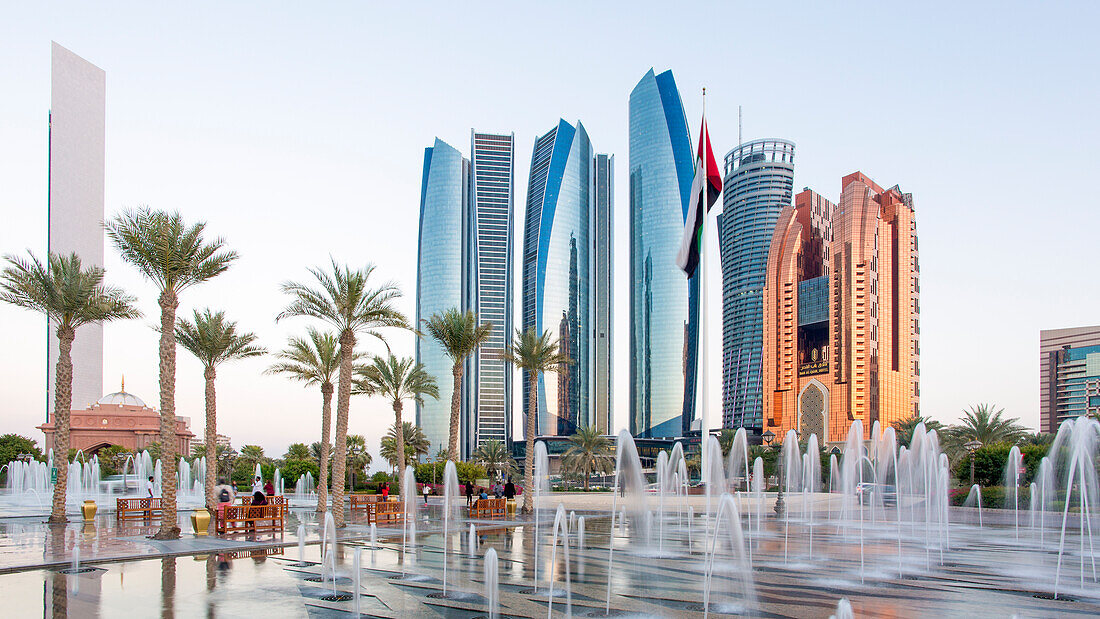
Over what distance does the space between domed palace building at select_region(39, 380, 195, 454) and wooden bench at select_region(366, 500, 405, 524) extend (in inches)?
2509

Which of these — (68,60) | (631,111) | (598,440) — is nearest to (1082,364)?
(631,111)

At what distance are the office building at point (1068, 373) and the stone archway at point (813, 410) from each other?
46.6 m

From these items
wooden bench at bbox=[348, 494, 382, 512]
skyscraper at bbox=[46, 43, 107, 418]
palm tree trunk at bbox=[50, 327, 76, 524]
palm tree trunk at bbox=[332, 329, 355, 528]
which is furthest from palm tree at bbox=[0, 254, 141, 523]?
skyscraper at bbox=[46, 43, 107, 418]

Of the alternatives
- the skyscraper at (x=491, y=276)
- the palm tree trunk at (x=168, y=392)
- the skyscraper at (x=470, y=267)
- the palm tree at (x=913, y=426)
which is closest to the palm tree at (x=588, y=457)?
the palm tree at (x=913, y=426)

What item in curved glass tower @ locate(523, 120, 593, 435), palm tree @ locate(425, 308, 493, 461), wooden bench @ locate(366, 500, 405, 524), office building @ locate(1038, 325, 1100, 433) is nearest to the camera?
wooden bench @ locate(366, 500, 405, 524)

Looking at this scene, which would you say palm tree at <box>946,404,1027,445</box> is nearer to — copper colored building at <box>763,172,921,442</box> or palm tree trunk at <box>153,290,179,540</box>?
palm tree trunk at <box>153,290,179,540</box>

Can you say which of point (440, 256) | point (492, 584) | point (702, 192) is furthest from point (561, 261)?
point (492, 584)

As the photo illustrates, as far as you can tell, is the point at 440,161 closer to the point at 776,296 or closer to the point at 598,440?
the point at 776,296

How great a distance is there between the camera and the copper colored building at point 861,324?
4793 inches

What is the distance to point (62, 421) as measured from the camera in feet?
84.7

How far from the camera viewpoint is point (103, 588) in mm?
12539

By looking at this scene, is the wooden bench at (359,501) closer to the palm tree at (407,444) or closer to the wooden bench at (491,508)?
the wooden bench at (491,508)

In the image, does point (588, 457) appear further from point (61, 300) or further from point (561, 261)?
point (561, 261)

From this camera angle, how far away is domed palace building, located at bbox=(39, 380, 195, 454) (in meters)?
80.6
